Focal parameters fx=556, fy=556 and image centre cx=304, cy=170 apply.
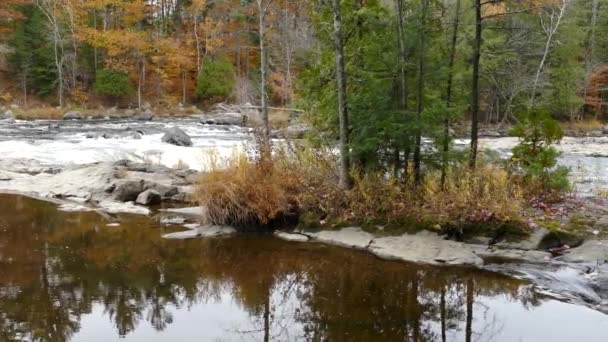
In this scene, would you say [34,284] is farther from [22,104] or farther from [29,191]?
[22,104]

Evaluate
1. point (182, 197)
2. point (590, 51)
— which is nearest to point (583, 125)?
point (590, 51)

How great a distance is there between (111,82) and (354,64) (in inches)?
1579

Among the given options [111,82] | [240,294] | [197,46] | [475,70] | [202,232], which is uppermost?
[197,46]

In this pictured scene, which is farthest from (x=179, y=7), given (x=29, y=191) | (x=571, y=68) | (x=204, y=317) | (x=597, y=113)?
(x=204, y=317)

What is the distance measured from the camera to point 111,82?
4675 cm

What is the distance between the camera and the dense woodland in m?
10.4

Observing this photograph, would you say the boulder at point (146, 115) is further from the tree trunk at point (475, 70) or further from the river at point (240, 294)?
the tree trunk at point (475, 70)

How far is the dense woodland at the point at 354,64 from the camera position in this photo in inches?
410

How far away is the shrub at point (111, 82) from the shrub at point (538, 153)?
134 feet

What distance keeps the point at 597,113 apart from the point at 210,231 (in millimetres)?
44269

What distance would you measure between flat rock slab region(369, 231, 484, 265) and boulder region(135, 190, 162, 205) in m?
6.32

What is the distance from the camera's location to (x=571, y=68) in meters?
40.6

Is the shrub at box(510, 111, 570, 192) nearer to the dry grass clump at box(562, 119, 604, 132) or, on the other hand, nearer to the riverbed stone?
the riverbed stone

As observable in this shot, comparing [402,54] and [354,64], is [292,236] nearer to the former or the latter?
[354,64]
